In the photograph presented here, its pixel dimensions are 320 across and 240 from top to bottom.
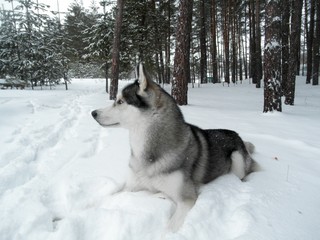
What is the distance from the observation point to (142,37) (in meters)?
15.1

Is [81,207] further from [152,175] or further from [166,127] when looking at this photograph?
[166,127]

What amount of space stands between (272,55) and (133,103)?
Result: 223 inches

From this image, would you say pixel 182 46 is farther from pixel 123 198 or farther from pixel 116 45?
pixel 123 198

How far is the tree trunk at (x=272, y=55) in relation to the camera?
6.72 meters

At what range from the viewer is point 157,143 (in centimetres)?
258

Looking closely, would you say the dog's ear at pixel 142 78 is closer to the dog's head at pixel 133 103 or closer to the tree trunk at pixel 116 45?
the dog's head at pixel 133 103

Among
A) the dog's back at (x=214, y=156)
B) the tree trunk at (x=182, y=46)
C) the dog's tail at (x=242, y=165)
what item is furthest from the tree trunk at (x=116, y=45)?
the dog's tail at (x=242, y=165)

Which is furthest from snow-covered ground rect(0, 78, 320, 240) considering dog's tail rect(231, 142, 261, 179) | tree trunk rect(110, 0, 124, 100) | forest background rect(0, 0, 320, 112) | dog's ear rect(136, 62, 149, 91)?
tree trunk rect(110, 0, 124, 100)

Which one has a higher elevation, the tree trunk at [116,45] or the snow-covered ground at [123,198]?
the tree trunk at [116,45]

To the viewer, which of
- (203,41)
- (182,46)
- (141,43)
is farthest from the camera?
(203,41)

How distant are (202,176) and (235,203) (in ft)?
1.58

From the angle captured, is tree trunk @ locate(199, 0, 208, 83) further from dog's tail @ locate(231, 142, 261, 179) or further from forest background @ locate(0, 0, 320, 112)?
dog's tail @ locate(231, 142, 261, 179)

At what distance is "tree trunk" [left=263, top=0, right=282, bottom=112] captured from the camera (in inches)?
265

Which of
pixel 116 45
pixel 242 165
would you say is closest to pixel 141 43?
pixel 116 45
